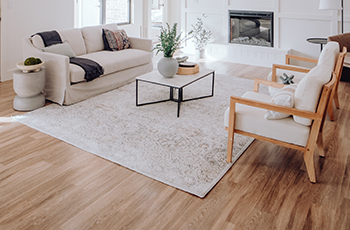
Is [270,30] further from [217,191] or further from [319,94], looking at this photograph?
[217,191]

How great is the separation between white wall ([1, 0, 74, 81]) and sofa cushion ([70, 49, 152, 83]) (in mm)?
1191

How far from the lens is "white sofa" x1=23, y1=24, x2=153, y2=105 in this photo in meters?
4.29

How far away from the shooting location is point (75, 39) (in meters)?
5.10

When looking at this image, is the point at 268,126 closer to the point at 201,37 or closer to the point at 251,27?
the point at 251,27

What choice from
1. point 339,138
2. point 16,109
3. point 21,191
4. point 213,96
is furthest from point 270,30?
point 21,191

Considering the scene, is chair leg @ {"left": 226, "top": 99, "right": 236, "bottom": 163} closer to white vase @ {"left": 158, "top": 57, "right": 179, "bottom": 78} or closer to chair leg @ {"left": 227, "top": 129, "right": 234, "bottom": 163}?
chair leg @ {"left": 227, "top": 129, "right": 234, "bottom": 163}

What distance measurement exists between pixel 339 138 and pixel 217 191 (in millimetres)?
1762

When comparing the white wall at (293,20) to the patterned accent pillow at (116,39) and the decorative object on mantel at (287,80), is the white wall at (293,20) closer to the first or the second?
the patterned accent pillow at (116,39)

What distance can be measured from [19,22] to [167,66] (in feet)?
9.03

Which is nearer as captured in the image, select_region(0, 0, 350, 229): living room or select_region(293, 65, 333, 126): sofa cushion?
select_region(0, 0, 350, 229): living room

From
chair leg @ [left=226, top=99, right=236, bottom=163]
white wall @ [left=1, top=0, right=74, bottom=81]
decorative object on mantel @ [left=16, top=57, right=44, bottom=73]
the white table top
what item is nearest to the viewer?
chair leg @ [left=226, top=99, right=236, bottom=163]

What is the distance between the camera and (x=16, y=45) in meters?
5.37

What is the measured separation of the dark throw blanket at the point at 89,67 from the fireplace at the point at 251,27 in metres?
3.55

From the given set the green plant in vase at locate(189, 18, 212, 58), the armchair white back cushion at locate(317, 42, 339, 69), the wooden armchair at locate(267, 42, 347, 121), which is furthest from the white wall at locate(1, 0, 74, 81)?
the armchair white back cushion at locate(317, 42, 339, 69)
